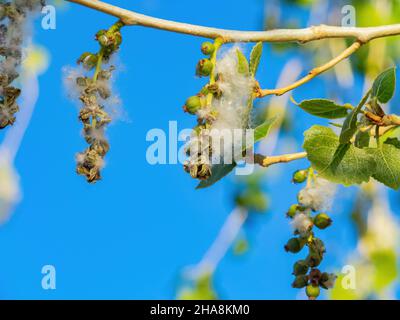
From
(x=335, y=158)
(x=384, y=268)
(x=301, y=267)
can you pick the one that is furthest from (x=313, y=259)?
(x=384, y=268)

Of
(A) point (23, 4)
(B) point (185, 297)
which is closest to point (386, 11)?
(B) point (185, 297)

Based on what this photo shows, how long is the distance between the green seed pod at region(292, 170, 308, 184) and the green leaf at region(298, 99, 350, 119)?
15 centimetres

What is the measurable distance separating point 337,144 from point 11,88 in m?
0.52

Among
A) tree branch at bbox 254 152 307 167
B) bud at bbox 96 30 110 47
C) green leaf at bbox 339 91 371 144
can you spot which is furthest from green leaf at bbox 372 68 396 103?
bud at bbox 96 30 110 47

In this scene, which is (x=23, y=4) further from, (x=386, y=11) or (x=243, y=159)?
(x=386, y=11)

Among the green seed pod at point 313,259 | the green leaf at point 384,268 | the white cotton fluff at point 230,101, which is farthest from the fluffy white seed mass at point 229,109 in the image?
the green leaf at point 384,268

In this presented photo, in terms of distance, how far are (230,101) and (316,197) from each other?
0.31 metres

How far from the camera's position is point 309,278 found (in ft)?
3.96

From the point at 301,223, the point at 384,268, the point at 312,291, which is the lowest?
the point at 312,291

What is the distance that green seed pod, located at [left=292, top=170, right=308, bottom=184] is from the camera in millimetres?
1300

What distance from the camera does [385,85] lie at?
1138 millimetres

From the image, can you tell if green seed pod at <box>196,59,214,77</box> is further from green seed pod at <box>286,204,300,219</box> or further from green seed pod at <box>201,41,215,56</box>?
green seed pod at <box>286,204,300,219</box>

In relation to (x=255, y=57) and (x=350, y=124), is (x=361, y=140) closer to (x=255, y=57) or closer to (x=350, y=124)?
(x=350, y=124)

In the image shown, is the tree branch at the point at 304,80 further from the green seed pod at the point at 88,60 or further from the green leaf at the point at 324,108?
the green seed pod at the point at 88,60
